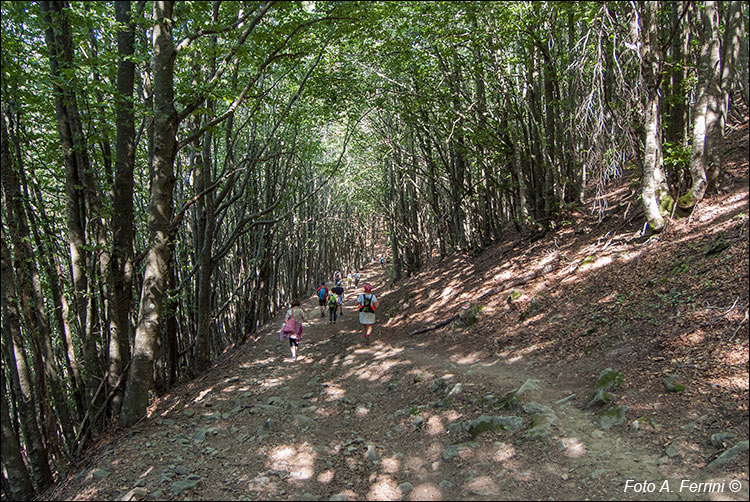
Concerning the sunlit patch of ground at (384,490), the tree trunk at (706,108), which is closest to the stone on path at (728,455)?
the sunlit patch of ground at (384,490)

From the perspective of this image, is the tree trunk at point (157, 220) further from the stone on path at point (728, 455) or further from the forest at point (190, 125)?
the stone on path at point (728, 455)

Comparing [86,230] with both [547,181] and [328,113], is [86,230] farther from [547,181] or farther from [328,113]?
[547,181]

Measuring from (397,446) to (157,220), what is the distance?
4.83 metres

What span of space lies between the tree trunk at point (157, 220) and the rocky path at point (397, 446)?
1.96ft

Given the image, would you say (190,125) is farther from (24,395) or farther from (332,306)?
(332,306)

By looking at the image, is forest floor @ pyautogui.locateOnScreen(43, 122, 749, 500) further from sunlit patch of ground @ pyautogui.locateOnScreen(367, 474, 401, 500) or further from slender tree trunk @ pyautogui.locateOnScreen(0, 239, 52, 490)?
slender tree trunk @ pyautogui.locateOnScreen(0, 239, 52, 490)

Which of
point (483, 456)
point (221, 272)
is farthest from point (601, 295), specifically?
point (221, 272)

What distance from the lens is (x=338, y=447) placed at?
571cm

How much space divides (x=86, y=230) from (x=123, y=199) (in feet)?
3.48

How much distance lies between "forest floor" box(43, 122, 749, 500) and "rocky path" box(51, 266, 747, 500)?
0.08 feet

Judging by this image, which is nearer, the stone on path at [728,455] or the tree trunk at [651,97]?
the stone on path at [728,455]

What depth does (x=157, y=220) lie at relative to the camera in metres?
6.44

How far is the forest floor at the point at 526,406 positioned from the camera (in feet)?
13.5

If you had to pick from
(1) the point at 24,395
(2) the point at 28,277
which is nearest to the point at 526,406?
(1) the point at 24,395
